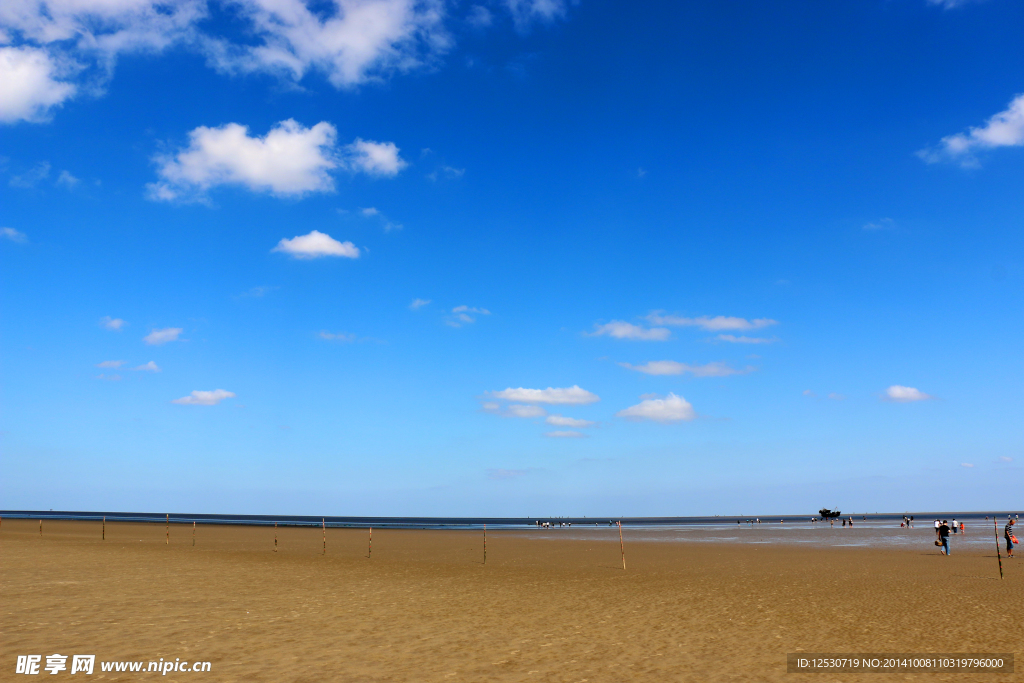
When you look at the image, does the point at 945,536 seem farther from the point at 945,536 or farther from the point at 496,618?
the point at 496,618

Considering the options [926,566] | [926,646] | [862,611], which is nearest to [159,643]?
[926,646]

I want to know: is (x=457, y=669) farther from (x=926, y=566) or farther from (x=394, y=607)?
(x=926, y=566)

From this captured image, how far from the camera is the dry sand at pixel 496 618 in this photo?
1331 cm

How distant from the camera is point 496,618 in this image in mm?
19062

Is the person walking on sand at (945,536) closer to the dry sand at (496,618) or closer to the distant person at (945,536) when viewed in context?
the distant person at (945,536)

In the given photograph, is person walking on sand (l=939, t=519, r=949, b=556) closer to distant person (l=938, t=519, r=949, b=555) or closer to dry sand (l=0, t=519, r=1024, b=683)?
distant person (l=938, t=519, r=949, b=555)

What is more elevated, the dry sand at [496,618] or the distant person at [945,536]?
the dry sand at [496,618]

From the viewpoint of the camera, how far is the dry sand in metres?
13.3

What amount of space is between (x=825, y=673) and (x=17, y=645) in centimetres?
1778

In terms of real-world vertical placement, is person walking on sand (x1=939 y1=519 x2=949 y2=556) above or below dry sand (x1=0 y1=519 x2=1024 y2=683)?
below

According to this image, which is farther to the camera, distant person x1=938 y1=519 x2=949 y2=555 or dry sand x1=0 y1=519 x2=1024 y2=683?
distant person x1=938 y1=519 x2=949 y2=555

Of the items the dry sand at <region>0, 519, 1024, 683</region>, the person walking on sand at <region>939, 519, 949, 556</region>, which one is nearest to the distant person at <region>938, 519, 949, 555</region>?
the person walking on sand at <region>939, 519, 949, 556</region>

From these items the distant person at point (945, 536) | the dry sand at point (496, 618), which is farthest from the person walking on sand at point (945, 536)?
the dry sand at point (496, 618)

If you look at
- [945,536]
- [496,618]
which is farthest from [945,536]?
[496,618]
